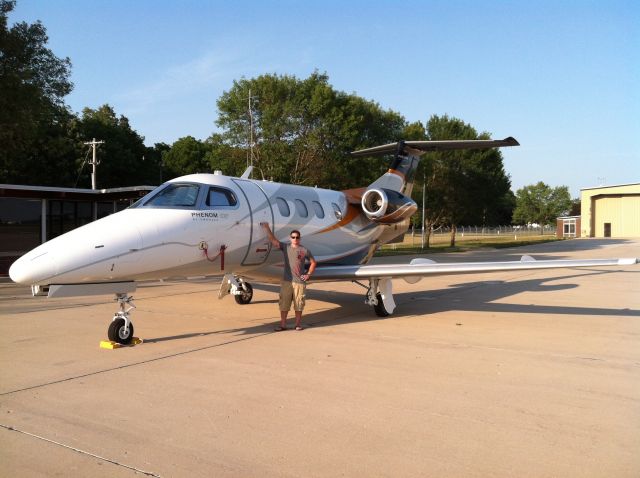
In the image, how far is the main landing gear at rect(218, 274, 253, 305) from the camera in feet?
39.0

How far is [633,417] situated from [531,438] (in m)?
1.39

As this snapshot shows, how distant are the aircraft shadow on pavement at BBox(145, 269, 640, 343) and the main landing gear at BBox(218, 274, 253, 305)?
1.24ft

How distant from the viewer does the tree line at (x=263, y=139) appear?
2225cm

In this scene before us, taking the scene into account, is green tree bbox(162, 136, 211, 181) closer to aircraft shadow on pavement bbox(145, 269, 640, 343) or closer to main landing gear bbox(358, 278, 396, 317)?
aircraft shadow on pavement bbox(145, 269, 640, 343)

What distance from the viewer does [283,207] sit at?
37.0ft

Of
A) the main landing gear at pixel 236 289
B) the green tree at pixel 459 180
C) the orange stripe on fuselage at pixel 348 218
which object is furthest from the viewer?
the green tree at pixel 459 180

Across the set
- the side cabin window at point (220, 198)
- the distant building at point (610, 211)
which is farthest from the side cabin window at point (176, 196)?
the distant building at point (610, 211)

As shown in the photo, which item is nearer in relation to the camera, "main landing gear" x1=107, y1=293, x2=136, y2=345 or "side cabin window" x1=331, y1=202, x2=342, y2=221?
"main landing gear" x1=107, y1=293, x2=136, y2=345

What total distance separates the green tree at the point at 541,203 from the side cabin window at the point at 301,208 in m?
96.7

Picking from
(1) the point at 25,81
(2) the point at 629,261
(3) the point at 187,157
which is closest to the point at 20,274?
(2) the point at 629,261

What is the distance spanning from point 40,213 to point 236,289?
12.9 meters

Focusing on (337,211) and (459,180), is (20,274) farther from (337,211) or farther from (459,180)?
(459,180)

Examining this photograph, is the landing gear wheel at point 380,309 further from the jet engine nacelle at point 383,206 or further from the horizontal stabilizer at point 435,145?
the horizontal stabilizer at point 435,145

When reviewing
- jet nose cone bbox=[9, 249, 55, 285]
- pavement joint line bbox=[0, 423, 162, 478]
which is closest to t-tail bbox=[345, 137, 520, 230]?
jet nose cone bbox=[9, 249, 55, 285]
